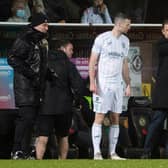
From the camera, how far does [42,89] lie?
12.5m

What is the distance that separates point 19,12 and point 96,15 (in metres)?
1.36

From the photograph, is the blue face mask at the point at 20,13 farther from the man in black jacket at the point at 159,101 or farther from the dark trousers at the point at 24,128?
the dark trousers at the point at 24,128

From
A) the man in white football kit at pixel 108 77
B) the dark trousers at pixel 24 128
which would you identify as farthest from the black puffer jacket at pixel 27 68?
the man in white football kit at pixel 108 77

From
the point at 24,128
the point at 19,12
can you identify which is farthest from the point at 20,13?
the point at 24,128

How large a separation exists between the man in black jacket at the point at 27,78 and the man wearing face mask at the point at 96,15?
9.90ft

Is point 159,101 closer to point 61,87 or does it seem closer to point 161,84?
point 161,84

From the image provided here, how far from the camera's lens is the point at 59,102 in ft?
41.6

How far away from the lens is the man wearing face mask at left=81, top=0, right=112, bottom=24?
15430 millimetres

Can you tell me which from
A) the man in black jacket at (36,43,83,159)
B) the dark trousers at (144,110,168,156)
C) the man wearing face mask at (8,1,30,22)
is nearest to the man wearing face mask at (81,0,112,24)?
the man wearing face mask at (8,1,30,22)

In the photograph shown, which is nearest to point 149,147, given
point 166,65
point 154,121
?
point 154,121

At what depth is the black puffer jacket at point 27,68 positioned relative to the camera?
1227cm

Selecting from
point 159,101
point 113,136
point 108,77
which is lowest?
point 113,136
